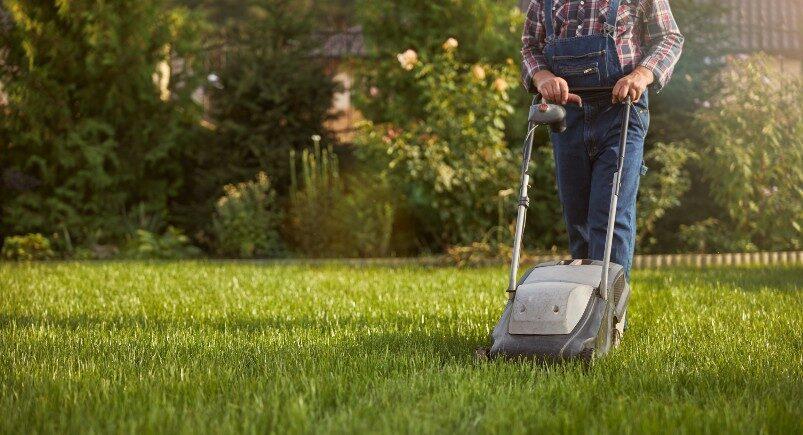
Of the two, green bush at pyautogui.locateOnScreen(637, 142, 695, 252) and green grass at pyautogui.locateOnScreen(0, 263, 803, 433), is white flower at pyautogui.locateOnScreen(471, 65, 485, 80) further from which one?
green grass at pyautogui.locateOnScreen(0, 263, 803, 433)

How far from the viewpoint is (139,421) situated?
264 centimetres

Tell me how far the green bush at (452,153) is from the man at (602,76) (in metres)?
4.34

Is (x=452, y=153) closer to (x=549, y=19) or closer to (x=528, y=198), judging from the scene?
(x=549, y=19)

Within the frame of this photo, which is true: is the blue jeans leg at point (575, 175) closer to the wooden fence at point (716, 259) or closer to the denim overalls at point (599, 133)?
the denim overalls at point (599, 133)

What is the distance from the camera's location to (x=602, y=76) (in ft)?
13.8

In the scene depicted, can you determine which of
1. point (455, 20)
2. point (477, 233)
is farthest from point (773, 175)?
point (455, 20)

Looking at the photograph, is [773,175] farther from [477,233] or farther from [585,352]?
[585,352]

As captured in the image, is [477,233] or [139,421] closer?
[139,421]

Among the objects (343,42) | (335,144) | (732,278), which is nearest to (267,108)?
(335,144)

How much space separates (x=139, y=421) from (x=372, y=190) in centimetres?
693

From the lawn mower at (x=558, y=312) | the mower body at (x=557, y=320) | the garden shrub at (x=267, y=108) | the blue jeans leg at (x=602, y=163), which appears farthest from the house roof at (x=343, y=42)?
the mower body at (x=557, y=320)

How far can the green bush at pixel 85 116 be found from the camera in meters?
9.96

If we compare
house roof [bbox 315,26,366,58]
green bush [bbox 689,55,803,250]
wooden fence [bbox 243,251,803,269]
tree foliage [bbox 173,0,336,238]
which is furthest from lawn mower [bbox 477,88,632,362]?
house roof [bbox 315,26,366,58]

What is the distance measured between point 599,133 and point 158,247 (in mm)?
6244
